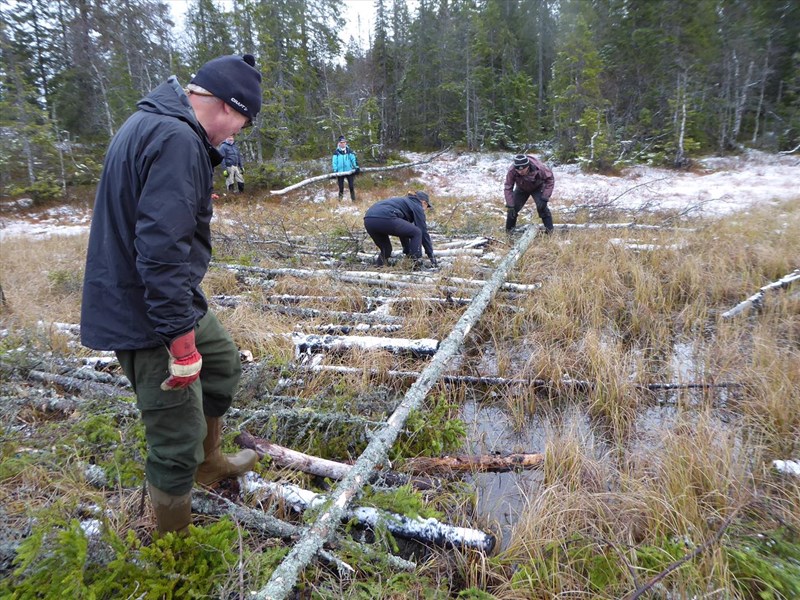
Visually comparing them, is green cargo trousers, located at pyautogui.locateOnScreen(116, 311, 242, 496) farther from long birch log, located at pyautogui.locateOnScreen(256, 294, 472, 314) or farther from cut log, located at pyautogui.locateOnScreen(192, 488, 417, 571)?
long birch log, located at pyautogui.locateOnScreen(256, 294, 472, 314)

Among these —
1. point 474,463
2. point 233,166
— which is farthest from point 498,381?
point 233,166

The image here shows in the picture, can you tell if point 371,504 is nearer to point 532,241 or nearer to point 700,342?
point 700,342

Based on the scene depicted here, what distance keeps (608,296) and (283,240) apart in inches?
226

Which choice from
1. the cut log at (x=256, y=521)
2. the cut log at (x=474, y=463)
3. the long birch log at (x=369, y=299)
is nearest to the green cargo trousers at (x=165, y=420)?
the cut log at (x=256, y=521)

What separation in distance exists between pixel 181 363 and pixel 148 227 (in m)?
0.56

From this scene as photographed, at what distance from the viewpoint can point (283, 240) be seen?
843cm

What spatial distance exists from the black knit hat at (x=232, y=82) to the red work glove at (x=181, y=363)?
1.03 metres

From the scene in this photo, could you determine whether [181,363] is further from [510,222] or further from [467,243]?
[510,222]

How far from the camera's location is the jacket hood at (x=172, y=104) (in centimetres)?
178

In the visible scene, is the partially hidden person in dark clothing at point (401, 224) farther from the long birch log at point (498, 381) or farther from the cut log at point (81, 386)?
the cut log at point (81, 386)

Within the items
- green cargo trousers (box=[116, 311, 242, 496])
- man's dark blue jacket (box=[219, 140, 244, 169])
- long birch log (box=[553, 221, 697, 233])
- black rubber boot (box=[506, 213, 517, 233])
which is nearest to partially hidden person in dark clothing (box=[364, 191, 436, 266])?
black rubber boot (box=[506, 213, 517, 233])

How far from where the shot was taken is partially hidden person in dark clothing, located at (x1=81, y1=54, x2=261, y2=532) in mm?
1690

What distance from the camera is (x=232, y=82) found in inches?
76.5

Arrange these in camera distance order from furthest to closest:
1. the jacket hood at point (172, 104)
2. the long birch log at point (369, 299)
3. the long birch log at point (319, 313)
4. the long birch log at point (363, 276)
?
the long birch log at point (363, 276) < the long birch log at point (369, 299) < the long birch log at point (319, 313) < the jacket hood at point (172, 104)
